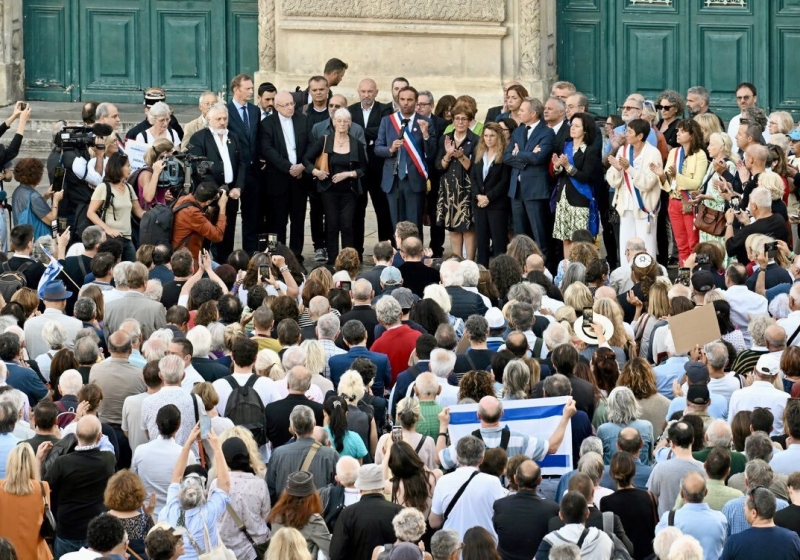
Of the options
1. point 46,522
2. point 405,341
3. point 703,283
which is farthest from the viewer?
point 703,283

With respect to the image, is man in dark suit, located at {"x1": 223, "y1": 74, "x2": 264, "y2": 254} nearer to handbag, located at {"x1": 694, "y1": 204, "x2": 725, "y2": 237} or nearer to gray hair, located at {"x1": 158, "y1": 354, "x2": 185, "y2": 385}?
handbag, located at {"x1": 694, "y1": 204, "x2": 725, "y2": 237}

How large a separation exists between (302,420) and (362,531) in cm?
119

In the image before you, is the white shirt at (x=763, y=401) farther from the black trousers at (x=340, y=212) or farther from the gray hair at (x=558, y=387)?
the black trousers at (x=340, y=212)

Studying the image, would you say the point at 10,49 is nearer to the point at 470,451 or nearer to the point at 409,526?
the point at 470,451

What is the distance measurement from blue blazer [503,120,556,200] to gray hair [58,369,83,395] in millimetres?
7119

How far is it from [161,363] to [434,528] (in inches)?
94.3

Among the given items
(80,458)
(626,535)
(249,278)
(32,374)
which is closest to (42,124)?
(249,278)

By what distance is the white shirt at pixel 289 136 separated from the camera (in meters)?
19.1

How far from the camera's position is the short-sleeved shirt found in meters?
17.4

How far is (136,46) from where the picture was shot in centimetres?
2441

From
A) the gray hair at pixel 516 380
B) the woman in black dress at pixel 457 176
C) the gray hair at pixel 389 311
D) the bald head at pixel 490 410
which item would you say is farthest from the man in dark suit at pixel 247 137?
the bald head at pixel 490 410

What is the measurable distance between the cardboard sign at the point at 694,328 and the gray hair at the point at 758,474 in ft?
9.57

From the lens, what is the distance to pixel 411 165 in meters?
19.0

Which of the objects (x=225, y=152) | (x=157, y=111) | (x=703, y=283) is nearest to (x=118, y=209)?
(x=157, y=111)
